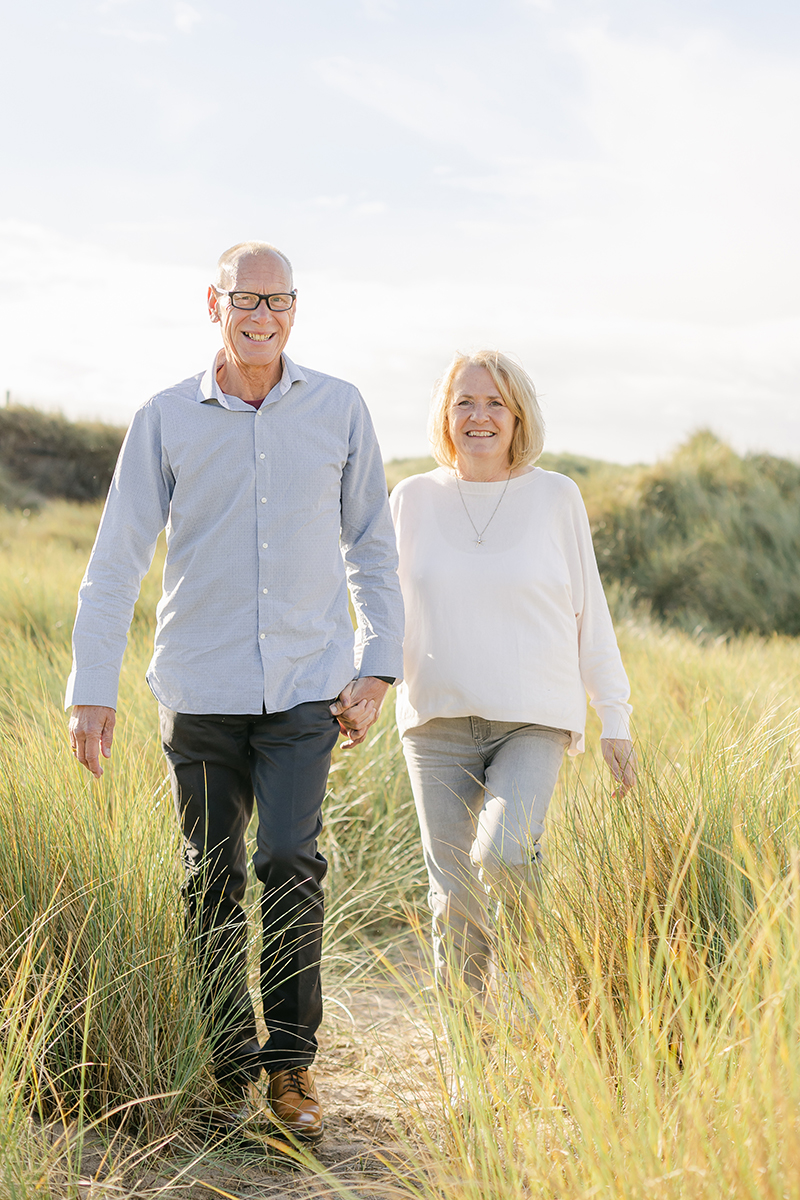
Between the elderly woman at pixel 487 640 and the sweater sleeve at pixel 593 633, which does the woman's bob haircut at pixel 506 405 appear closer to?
the elderly woman at pixel 487 640

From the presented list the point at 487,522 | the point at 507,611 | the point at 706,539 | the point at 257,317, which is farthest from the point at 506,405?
the point at 706,539

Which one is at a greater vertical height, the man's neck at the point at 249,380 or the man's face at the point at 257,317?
the man's face at the point at 257,317

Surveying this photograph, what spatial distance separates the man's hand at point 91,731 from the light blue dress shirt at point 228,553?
3cm

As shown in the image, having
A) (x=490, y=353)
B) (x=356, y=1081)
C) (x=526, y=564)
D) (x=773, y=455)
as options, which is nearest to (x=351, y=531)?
(x=526, y=564)

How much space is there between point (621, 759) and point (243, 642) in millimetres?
1161

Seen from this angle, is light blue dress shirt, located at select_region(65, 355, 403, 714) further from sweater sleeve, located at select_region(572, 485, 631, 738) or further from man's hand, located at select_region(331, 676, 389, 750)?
sweater sleeve, located at select_region(572, 485, 631, 738)

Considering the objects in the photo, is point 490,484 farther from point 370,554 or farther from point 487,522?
point 370,554

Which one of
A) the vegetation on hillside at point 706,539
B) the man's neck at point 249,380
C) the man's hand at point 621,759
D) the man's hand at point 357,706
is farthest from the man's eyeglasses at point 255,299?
the vegetation on hillside at point 706,539

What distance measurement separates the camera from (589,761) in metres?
5.46

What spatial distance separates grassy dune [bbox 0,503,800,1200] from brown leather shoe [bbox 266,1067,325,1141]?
0.15 meters

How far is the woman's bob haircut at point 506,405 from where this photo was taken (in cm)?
319

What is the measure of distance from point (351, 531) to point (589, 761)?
2.91m

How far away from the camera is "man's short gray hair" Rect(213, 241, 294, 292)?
9.00ft

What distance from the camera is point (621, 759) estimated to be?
3.06 meters
